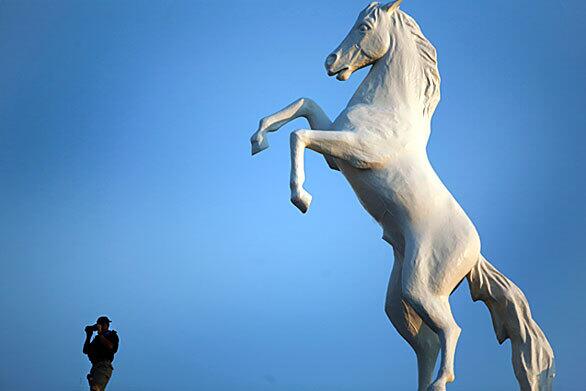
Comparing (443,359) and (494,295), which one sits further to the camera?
(494,295)

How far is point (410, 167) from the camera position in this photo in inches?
163

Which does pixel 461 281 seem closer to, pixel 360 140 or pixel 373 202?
pixel 373 202

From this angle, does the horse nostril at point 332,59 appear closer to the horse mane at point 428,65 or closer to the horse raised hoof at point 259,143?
the horse mane at point 428,65

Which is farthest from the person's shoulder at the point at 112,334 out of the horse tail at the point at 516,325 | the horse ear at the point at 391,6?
the horse ear at the point at 391,6

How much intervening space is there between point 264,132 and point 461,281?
149cm

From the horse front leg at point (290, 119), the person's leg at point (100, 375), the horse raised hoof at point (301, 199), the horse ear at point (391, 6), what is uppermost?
the horse ear at point (391, 6)

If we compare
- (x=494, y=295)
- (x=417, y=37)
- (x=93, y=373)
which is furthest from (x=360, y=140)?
(x=93, y=373)

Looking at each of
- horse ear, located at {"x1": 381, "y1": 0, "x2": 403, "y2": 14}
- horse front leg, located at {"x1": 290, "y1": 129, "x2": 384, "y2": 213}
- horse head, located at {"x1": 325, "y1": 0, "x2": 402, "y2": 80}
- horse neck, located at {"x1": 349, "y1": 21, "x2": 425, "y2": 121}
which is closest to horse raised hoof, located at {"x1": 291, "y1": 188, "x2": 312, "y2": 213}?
horse front leg, located at {"x1": 290, "y1": 129, "x2": 384, "y2": 213}

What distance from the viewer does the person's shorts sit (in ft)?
15.6

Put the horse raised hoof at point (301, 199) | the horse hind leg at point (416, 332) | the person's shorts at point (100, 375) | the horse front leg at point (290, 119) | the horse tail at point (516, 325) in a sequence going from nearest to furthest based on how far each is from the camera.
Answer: the horse raised hoof at point (301, 199) < the horse tail at point (516, 325) < the horse front leg at point (290, 119) < the horse hind leg at point (416, 332) < the person's shorts at point (100, 375)

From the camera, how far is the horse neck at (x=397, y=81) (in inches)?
170

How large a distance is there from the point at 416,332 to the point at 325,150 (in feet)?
4.26

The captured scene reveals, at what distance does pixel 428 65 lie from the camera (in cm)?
444

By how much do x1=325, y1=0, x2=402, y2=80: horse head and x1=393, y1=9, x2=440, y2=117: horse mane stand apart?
107 mm
